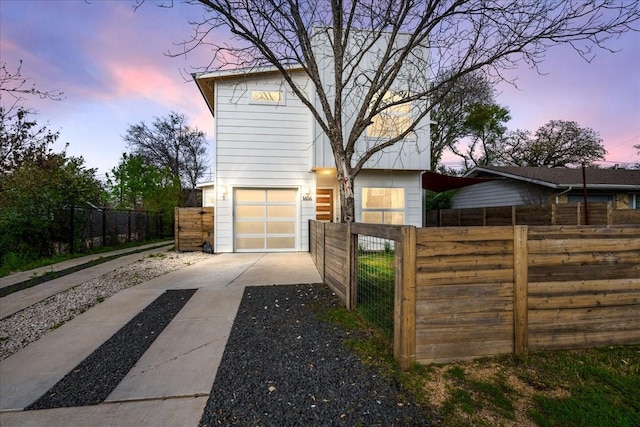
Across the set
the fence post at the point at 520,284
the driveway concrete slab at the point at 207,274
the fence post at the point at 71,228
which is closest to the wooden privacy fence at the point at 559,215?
the fence post at the point at 520,284

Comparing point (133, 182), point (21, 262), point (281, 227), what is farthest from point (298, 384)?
point (133, 182)

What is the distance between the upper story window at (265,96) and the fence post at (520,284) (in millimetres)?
8014

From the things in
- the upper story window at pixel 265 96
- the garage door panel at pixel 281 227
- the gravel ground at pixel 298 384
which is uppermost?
the upper story window at pixel 265 96

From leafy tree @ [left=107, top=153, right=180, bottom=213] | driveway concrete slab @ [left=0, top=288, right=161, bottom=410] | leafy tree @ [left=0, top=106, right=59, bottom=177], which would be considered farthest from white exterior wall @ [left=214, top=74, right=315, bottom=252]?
leafy tree @ [left=107, top=153, right=180, bottom=213]

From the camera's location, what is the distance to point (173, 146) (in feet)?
74.2

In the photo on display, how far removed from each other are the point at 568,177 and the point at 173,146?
82.6ft

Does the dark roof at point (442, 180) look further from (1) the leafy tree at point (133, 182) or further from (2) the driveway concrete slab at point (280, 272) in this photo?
(1) the leafy tree at point (133, 182)

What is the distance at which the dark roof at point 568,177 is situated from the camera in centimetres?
1132

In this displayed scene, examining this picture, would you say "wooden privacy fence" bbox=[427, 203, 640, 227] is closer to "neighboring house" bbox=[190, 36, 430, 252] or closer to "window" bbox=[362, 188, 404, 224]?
"neighboring house" bbox=[190, 36, 430, 252]

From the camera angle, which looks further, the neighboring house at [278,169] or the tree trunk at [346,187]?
the neighboring house at [278,169]

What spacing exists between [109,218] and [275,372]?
38.4 feet

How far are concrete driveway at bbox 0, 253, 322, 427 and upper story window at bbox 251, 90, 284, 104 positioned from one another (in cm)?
614

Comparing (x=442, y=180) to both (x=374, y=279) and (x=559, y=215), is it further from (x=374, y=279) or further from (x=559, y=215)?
(x=374, y=279)

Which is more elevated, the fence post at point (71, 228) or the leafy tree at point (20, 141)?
the leafy tree at point (20, 141)
